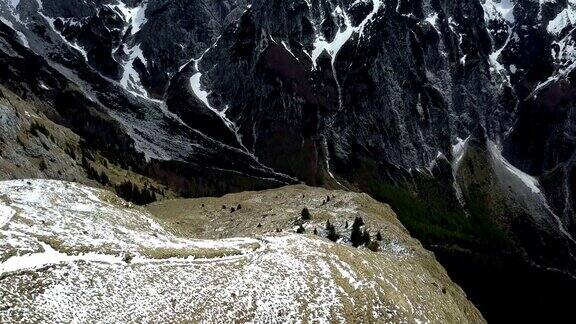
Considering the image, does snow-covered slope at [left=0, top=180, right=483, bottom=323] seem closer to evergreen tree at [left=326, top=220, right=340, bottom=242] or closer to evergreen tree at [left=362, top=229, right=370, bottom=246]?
evergreen tree at [left=362, top=229, right=370, bottom=246]

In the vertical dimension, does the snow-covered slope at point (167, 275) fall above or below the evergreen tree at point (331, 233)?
below

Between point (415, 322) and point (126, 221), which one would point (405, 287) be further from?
point (126, 221)

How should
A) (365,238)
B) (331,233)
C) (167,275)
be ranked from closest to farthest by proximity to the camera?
(167,275) → (365,238) → (331,233)

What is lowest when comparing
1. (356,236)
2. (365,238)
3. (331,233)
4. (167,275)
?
(167,275)

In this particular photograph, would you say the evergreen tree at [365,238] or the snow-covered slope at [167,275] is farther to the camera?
the evergreen tree at [365,238]

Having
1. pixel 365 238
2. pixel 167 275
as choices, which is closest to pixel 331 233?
pixel 365 238

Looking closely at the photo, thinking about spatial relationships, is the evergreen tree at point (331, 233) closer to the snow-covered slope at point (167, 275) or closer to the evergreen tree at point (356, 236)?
the evergreen tree at point (356, 236)

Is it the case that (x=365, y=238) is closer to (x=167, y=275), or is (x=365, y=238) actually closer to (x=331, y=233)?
(x=331, y=233)

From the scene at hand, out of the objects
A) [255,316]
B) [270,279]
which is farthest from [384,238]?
[255,316]

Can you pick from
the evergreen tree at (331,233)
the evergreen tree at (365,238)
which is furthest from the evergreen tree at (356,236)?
the evergreen tree at (331,233)
